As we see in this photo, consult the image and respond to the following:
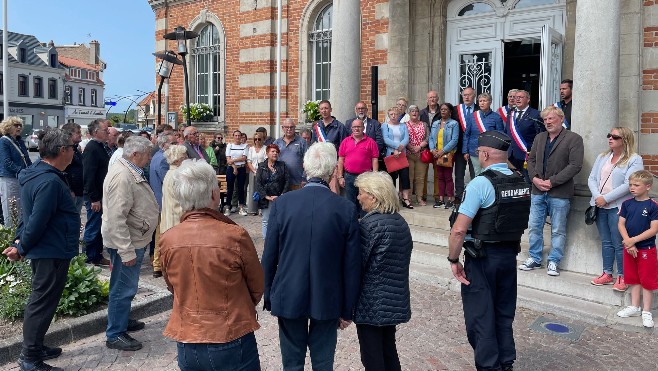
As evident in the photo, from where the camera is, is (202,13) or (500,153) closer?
(500,153)

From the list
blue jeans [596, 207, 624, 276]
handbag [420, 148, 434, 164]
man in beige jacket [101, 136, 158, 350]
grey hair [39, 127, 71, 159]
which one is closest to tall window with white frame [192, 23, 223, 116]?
handbag [420, 148, 434, 164]

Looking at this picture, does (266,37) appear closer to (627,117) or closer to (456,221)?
(627,117)

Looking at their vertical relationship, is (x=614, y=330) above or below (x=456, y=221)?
below

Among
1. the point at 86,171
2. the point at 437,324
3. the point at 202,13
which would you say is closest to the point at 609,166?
the point at 437,324

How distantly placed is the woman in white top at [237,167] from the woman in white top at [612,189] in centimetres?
746

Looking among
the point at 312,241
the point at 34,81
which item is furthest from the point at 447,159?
the point at 34,81

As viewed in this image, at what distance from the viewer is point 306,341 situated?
3502 millimetres

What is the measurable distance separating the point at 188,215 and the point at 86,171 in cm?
516

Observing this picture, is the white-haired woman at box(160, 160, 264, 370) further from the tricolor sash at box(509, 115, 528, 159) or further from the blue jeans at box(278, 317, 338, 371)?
the tricolor sash at box(509, 115, 528, 159)

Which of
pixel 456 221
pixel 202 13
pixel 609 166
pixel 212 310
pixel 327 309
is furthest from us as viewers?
pixel 202 13

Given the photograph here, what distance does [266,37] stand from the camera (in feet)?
44.2

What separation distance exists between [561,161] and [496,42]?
15.0 feet

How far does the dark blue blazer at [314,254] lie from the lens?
129 inches

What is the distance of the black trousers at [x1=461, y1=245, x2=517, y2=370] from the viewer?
160 inches
